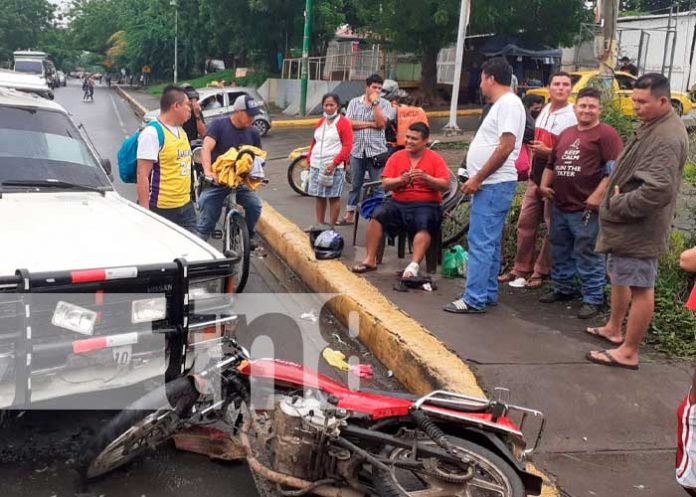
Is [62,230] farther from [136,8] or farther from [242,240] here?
[136,8]

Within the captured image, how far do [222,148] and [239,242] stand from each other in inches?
37.8

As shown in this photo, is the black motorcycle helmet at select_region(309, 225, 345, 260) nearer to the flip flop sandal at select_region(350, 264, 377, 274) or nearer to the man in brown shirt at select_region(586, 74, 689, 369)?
the flip flop sandal at select_region(350, 264, 377, 274)

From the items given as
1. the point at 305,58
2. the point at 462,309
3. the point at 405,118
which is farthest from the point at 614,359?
the point at 305,58

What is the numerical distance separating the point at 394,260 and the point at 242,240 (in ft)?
5.40

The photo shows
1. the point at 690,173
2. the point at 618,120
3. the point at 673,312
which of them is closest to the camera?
the point at 673,312

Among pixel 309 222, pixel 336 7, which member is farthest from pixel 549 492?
pixel 336 7

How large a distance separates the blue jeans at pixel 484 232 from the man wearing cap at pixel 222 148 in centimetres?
232

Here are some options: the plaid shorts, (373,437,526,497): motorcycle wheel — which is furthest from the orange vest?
(373,437,526,497): motorcycle wheel

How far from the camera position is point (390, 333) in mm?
4930

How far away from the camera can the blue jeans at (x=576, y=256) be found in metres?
5.45

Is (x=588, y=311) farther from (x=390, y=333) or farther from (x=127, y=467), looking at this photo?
(x=127, y=467)

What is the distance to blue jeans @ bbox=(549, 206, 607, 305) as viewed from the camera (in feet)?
17.9

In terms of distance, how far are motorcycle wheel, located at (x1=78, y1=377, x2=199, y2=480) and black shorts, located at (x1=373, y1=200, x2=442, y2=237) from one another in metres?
3.32

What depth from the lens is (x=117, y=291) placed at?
3350 millimetres
